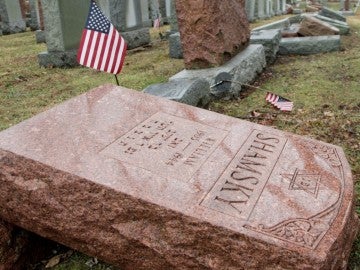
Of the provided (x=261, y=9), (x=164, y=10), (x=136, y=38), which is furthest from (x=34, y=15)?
(x=261, y=9)

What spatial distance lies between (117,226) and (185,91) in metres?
2.20

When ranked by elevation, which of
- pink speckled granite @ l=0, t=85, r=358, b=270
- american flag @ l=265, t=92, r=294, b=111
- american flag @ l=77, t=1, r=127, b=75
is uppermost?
american flag @ l=77, t=1, r=127, b=75

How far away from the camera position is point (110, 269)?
2.34m

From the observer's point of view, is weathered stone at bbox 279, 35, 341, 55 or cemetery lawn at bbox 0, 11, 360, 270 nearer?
cemetery lawn at bbox 0, 11, 360, 270

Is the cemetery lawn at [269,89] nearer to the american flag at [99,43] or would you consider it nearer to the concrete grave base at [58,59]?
the concrete grave base at [58,59]

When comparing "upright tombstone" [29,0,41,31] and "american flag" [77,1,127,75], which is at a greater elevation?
"american flag" [77,1,127,75]

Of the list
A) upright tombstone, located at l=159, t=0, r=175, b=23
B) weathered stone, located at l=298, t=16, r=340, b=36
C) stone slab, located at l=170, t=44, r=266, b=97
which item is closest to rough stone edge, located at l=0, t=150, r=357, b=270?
stone slab, located at l=170, t=44, r=266, b=97

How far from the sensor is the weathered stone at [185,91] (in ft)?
12.7

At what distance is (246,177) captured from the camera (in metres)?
2.13

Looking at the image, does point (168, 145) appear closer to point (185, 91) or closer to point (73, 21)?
point (185, 91)

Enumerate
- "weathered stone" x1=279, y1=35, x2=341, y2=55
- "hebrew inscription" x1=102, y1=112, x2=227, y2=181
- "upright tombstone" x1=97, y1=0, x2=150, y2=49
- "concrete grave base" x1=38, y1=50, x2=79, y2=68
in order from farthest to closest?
"upright tombstone" x1=97, y1=0, x2=150, y2=49 → "weathered stone" x1=279, y1=35, x2=341, y2=55 → "concrete grave base" x1=38, y1=50, x2=79, y2=68 → "hebrew inscription" x1=102, y1=112, x2=227, y2=181

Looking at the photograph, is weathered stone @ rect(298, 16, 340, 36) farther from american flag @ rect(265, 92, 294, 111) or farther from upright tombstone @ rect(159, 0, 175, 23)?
upright tombstone @ rect(159, 0, 175, 23)

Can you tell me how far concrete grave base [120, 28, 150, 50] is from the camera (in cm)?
837

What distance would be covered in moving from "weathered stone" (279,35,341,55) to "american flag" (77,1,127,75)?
13.7 feet
